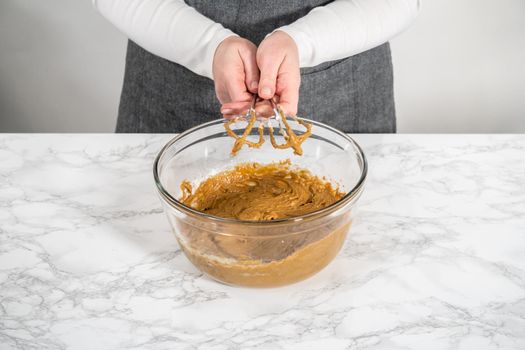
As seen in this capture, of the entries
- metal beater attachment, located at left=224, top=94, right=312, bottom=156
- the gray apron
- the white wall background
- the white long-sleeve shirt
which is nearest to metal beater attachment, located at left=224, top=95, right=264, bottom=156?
metal beater attachment, located at left=224, top=94, right=312, bottom=156

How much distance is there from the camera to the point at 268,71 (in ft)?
3.29

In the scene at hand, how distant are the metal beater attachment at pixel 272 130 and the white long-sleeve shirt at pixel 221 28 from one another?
185 millimetres

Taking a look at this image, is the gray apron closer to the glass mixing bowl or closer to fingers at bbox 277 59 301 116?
fingers at bbox 277 59 301 116

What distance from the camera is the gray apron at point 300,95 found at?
128 cm

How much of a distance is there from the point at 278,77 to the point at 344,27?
250 mm

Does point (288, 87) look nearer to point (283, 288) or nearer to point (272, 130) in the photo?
point (272, 130)

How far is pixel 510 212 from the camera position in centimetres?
100

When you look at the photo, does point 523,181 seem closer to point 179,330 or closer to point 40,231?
point 179,330

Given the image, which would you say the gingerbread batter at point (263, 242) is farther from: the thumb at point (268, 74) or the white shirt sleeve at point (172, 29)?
the white shirt sleeve at point (172, 29)

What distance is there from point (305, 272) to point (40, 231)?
0.44 metres

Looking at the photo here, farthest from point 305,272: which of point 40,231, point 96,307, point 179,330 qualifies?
point 40,231

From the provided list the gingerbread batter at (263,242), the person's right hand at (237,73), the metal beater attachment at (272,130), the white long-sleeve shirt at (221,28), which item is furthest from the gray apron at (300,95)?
the gingerbread batter at (263,242)

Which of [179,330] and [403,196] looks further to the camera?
[403,196]

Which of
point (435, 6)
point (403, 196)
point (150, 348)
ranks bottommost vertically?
point (150, 348)
